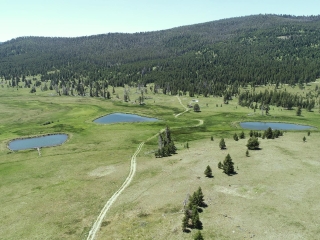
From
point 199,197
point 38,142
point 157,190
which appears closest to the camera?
point 199,197

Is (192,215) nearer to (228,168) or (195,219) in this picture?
(195,219)

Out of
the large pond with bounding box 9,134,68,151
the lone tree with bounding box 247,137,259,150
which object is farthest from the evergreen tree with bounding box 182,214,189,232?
the large pond with bounding box 9,134,68,151

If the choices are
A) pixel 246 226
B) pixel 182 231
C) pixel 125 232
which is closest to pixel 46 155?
pixel 125 232

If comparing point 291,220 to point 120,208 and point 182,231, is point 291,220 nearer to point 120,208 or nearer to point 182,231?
point 182,231

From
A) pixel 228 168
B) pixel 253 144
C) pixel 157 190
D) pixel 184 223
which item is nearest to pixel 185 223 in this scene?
pixel 184 223

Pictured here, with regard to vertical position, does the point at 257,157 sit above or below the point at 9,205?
above

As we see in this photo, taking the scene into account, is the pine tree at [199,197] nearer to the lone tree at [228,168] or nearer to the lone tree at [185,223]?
the lone tree at [185,223]

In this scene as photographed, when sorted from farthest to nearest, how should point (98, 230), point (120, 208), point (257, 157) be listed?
point (257, 157) → point (120, 208) → point (98, 230)

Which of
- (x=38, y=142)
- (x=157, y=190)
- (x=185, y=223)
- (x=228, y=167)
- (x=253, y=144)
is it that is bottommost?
(x=38, y=142)

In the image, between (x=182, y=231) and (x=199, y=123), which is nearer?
(x=182, y=231)
